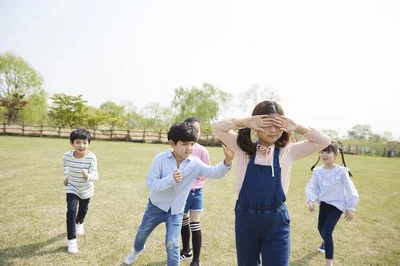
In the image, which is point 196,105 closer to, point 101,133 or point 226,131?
point 101,133

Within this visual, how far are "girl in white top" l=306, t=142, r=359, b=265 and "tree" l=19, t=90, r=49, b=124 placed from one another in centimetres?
4317

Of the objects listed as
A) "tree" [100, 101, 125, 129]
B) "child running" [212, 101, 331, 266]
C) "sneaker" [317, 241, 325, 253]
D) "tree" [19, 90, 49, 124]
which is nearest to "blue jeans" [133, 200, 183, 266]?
"child running" [212, 101, 331, 266]

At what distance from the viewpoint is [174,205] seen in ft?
9.09

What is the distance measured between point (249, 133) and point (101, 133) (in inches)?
1131

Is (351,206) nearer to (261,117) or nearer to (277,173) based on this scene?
(277,173)

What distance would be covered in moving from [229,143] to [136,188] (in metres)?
5.47

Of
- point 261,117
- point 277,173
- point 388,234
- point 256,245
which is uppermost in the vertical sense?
point 261,117

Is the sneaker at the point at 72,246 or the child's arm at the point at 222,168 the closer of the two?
the child's arm at the point at 222,168

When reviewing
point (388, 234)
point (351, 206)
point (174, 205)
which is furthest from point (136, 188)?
point (388, 234)

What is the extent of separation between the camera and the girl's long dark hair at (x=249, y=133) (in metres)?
2.05

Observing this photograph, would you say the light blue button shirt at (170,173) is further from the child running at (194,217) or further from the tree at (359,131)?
the tree at (359,131)

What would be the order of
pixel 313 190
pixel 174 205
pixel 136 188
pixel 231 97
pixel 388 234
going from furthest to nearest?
pixel 231 97, pixel 136 188, pixel 388 234, pixel 313 190, pixel 174 205

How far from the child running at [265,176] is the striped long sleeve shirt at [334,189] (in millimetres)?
1507

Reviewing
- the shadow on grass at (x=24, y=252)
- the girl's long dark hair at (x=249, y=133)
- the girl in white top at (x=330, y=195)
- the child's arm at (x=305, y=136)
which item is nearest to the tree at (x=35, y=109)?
the shadow on grass at (x=24, y=252)
